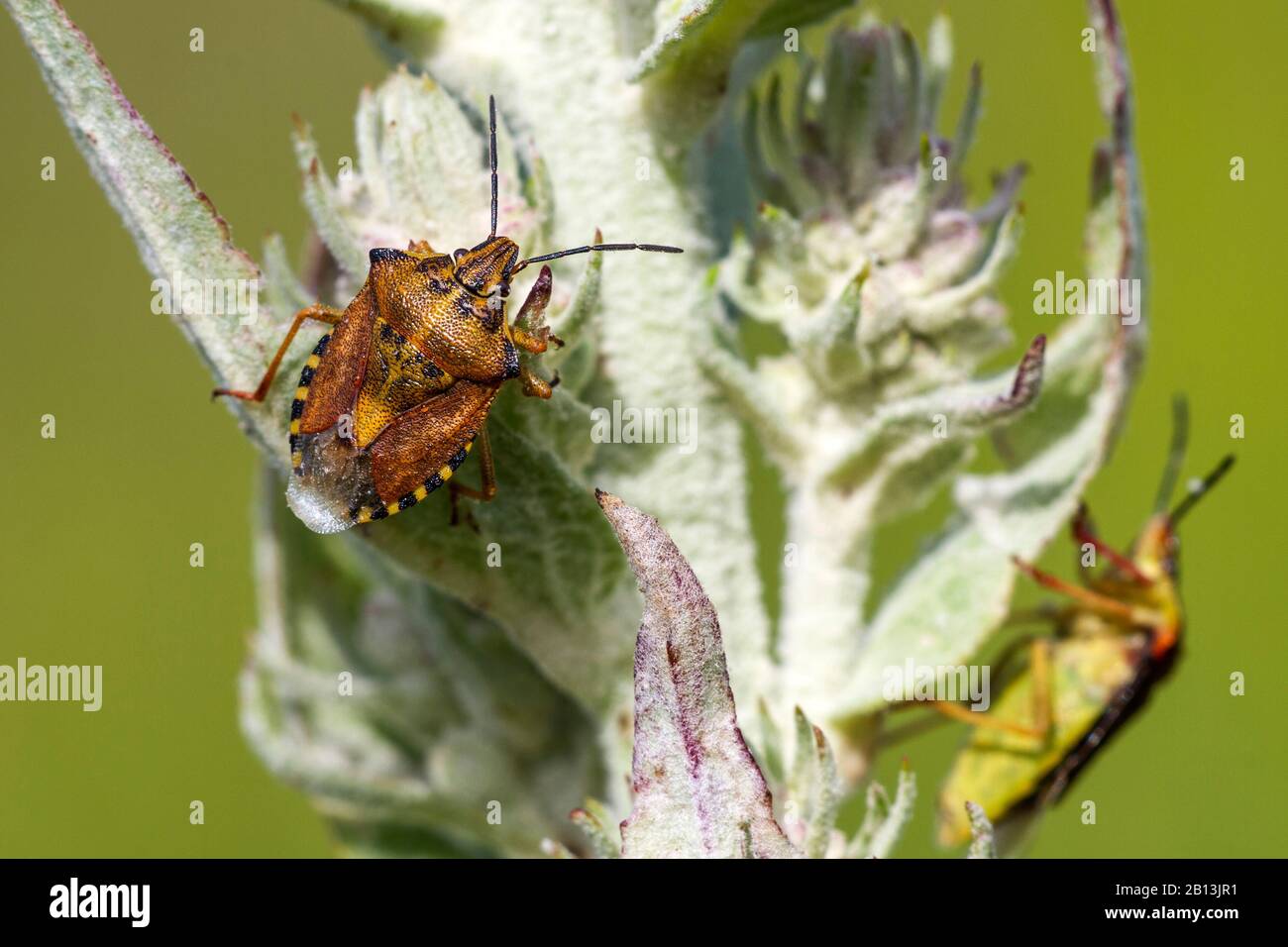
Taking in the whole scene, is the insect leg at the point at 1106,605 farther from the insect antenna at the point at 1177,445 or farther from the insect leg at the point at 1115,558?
the insect antenna at the point at 1177,445

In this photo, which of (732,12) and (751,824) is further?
(732,12)

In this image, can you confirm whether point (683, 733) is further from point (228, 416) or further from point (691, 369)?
point (228, 416)

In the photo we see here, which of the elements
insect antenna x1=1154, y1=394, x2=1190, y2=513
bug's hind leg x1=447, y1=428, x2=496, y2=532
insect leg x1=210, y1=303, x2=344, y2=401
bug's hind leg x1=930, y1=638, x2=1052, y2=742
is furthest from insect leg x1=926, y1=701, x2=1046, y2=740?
insect leg x1=210, y1=303, x2=344, y2=401

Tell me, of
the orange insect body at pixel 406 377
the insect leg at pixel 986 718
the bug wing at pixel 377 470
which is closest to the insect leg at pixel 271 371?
the orange insect body at pixel 406 377

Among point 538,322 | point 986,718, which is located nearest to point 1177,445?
point 986,718

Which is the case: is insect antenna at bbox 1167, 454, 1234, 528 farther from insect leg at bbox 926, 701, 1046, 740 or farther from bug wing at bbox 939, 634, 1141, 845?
insect leg at bbox 926, 701, 1046, 740
